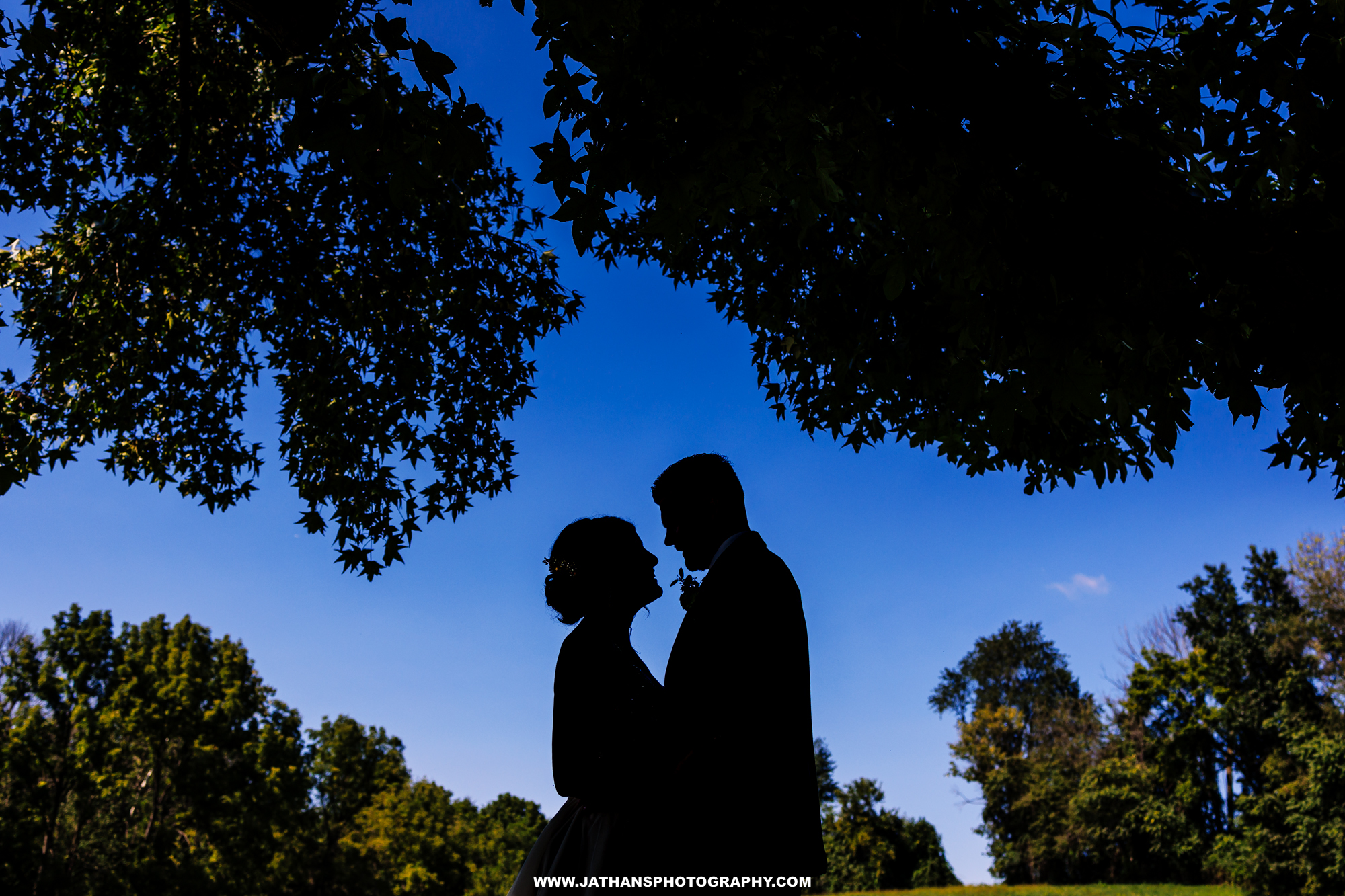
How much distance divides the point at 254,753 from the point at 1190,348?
124ft

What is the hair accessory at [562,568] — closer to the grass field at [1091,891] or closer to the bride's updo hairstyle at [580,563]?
the bride's updo hairstyle at [580,563]

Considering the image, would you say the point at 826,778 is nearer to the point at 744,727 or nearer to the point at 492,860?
the point at 492,860

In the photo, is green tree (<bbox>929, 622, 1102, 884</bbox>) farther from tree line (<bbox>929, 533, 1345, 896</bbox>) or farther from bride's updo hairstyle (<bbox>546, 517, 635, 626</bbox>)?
bride's updo hairstyle (<bbox>546, 517, 635, 626</bbox>)

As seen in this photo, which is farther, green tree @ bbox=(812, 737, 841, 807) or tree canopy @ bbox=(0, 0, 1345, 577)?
green tree @ bbox=(812, 737, 841, 807)

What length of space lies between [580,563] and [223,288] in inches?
364

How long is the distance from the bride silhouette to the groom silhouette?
0.85 feet

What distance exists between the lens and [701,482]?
360 centimetres

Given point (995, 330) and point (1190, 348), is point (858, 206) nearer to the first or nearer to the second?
point (995, 330)

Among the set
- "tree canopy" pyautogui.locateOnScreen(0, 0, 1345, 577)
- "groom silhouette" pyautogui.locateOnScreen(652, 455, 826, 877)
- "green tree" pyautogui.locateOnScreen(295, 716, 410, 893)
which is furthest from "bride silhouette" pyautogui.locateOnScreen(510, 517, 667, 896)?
"green tree" pyautogui.locateOnScreen(295, 716, 410, 893)

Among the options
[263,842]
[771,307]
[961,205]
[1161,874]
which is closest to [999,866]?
[1161,874]

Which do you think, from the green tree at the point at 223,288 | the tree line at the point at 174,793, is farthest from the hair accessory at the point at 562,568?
the tree line at the point at 174,793

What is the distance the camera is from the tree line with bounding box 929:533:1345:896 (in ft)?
93.2

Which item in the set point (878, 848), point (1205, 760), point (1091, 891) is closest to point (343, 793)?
point (878, 848)

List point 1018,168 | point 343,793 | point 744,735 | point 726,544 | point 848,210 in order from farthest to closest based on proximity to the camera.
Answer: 1. point 343,793
2. point 848,210
3. point 1018,168
4. point 726,544
5. point 744,735
